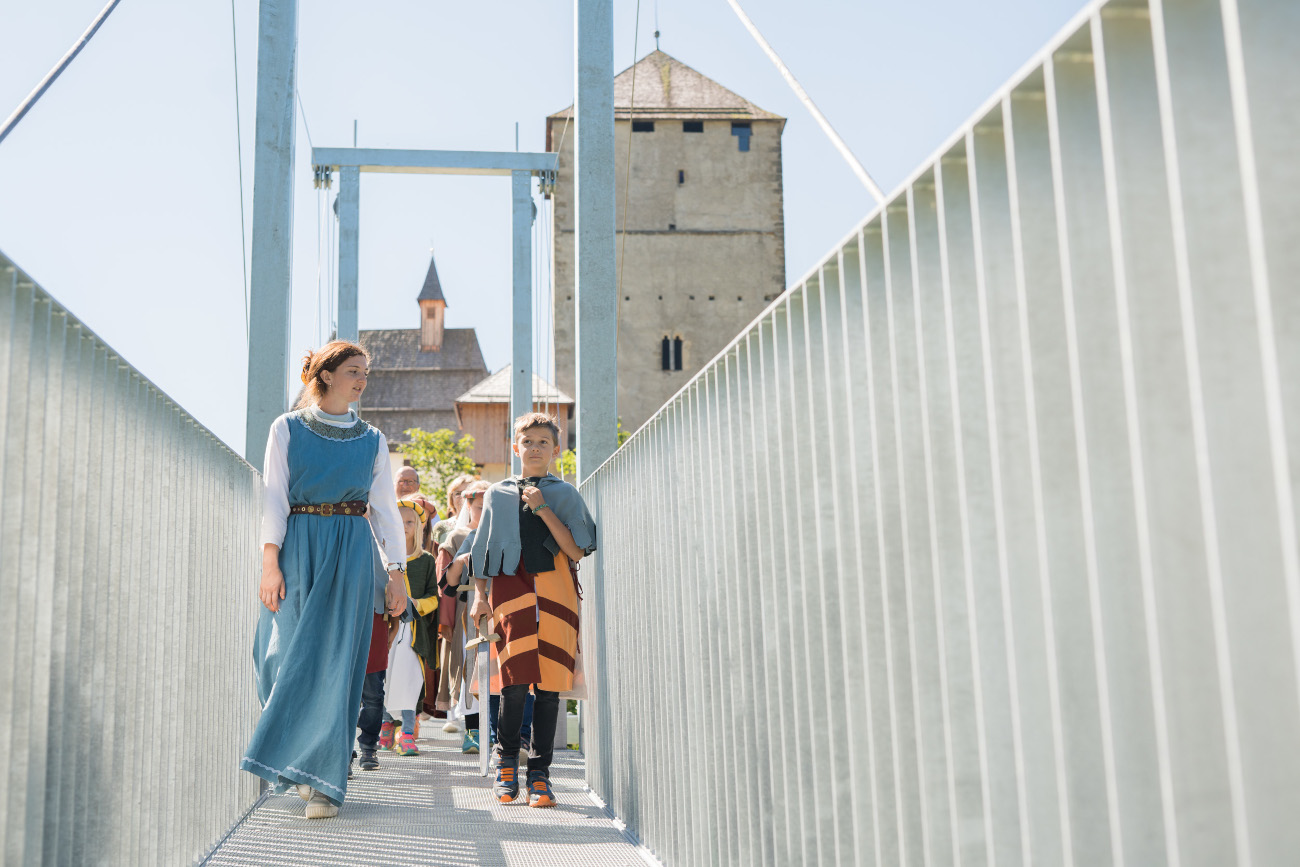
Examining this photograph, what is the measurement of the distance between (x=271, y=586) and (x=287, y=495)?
0.38 m

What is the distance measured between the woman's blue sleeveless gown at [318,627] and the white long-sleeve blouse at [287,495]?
4 centimetres

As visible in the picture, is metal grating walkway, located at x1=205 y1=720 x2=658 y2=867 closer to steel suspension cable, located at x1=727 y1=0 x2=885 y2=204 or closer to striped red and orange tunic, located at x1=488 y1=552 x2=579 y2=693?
striped red and orange tunic, located at x1=488 y1=552 x2=579 y2=693

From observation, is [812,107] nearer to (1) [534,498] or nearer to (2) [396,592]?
(1) [534,498]

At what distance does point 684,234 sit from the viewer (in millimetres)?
58750

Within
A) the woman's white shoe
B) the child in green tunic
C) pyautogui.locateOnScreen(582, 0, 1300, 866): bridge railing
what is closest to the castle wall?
the child in green tunic

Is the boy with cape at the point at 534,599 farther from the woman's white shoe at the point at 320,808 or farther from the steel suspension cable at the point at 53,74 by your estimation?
the steel suspension cable at the point at 53,74

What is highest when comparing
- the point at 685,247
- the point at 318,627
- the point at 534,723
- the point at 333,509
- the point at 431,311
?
the point at 431,311

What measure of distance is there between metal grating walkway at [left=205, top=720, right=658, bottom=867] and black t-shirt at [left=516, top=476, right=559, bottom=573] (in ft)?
3.27

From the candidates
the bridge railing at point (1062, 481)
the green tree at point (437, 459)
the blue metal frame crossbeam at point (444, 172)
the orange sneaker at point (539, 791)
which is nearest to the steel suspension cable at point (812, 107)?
the bridge railing at point (1062, 481)

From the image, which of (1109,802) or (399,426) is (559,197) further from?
(1109,802)

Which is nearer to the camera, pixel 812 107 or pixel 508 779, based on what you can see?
pixel 812 107

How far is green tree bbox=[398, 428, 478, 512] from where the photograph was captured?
166 feet

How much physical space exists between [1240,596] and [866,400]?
3.30 ft

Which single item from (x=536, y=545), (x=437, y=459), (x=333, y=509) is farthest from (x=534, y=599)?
(x=437, y=459)
